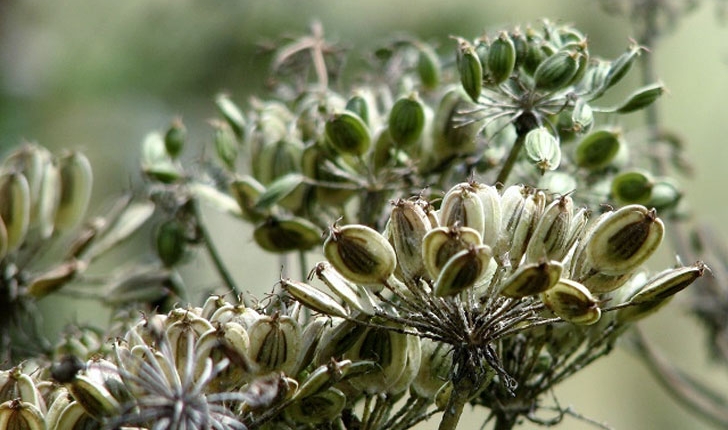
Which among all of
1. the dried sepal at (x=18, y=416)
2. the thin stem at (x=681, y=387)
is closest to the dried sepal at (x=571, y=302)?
the dried sepal at (x=18, y=416)

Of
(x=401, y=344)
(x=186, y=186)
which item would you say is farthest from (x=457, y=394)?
(x=186, y=186)

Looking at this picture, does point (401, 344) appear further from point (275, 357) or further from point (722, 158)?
point (722, 158)

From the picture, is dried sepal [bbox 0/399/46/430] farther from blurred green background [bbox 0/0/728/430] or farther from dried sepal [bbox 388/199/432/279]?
blurred green background [bbox 0/0/728/430]

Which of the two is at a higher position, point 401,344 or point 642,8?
point 642,8

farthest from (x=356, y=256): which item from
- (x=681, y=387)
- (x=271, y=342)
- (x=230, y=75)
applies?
(x=230, y=75)

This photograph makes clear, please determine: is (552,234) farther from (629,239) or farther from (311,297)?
(311,297)

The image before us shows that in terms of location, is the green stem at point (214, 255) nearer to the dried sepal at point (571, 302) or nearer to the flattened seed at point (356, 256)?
the flattened seed at point (356, 256)

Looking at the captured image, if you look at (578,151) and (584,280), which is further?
(578,151)

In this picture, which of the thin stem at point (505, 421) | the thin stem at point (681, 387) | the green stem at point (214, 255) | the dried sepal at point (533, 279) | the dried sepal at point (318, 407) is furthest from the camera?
the thin stem at point (681, 387)
